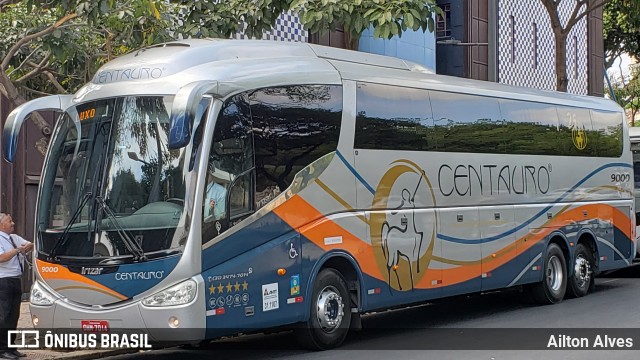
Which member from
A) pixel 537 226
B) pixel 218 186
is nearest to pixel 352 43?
pixel 537 226

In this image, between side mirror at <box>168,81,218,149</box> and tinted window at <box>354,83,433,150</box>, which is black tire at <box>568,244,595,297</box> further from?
side mirror at <box>168,81,218,149</box>

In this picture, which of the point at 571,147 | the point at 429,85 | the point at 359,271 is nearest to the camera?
the point at 359,271

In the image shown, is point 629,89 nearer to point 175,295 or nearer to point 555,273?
point 555,273

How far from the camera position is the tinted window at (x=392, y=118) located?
43.0ft

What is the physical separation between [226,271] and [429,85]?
17.1ft

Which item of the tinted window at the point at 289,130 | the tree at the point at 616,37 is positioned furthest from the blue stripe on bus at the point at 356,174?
the tree at the point at 616,37

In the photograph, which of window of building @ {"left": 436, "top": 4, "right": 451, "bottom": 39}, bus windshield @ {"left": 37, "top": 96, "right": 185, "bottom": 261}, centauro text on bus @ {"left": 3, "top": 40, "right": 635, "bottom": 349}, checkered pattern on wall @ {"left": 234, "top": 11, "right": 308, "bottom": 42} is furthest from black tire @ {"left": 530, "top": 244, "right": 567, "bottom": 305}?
window of building @ {"left": 436, "top": 4, "right": 451, "bottom": 39}

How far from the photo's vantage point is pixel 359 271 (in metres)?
12.8

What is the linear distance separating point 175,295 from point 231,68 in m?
2.68

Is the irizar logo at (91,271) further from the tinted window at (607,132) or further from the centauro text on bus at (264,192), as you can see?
the tinted window at (607,132)

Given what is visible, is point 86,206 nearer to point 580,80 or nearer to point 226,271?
point 226,271

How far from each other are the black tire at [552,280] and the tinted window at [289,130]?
6.36 meters

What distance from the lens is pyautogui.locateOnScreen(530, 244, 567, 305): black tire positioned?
17.3 meters

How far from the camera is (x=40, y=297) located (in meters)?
11.0
